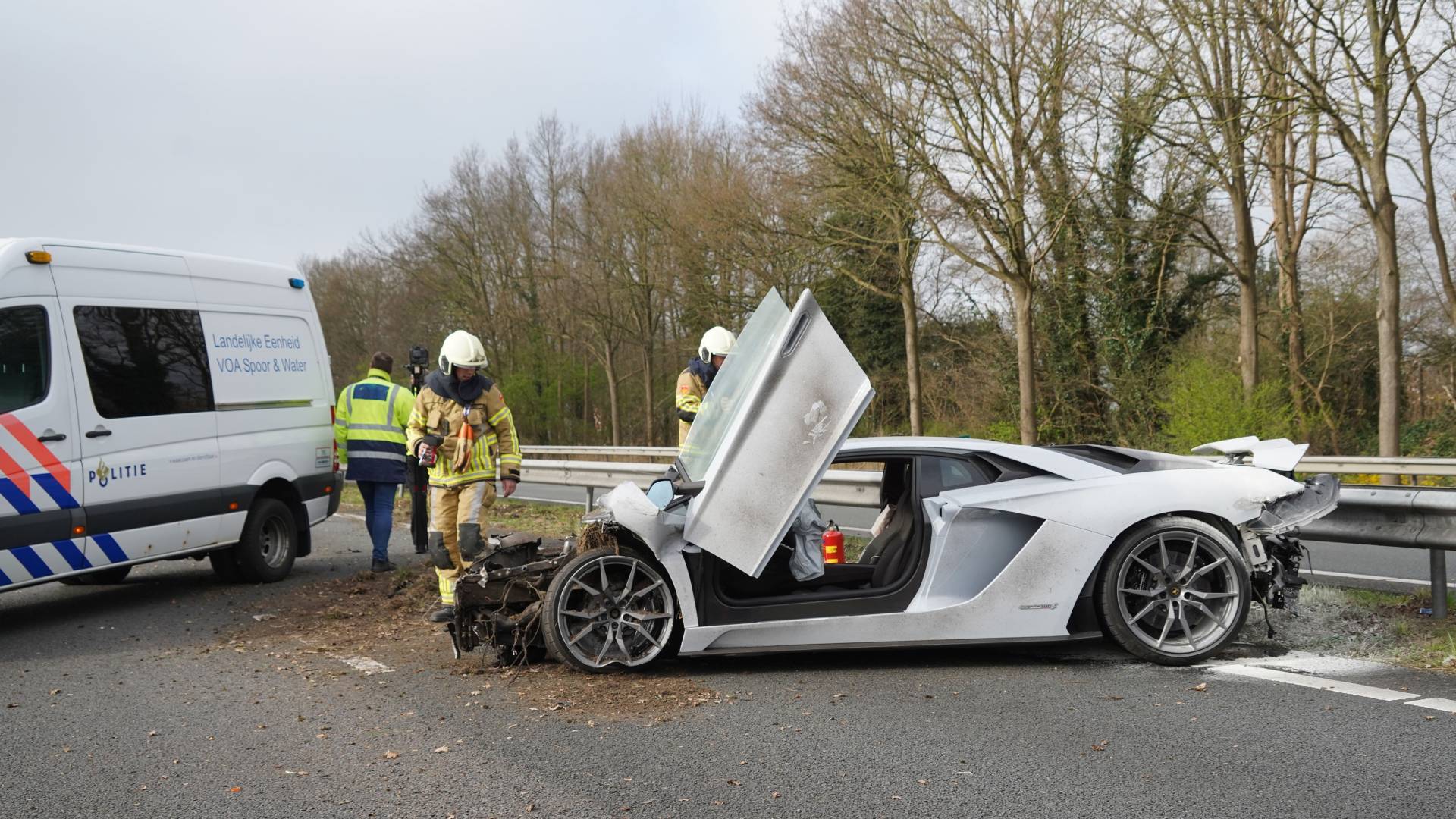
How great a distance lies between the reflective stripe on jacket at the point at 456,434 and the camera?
760cm

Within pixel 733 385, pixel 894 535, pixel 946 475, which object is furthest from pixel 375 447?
pixel 946 475

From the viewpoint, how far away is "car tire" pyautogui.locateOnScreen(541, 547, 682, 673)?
18.2ft

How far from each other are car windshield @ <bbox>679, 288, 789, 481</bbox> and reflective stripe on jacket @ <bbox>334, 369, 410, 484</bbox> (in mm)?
4379

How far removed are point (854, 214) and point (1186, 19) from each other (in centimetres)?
919

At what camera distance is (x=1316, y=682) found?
16.5ft

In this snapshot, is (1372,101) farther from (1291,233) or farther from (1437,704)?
(1437,704)

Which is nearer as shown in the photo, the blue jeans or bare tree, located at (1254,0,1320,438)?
the blue jeans

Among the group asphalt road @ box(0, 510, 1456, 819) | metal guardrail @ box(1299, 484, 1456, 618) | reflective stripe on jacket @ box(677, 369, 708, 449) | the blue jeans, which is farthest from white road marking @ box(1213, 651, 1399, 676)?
the blue jeans

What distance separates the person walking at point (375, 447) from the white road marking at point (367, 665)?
3.36 metres

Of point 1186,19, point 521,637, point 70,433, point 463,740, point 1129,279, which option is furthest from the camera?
point 1129,279

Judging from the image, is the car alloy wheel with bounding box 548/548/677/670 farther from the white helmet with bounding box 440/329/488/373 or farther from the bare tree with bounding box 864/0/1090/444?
the bare tree with bounding box 864/0/1090/444

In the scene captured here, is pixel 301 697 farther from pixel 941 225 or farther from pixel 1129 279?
pixel 1129 279

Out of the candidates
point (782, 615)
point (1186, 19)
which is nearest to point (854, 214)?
point (1186, 19)

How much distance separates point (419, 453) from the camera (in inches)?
289
